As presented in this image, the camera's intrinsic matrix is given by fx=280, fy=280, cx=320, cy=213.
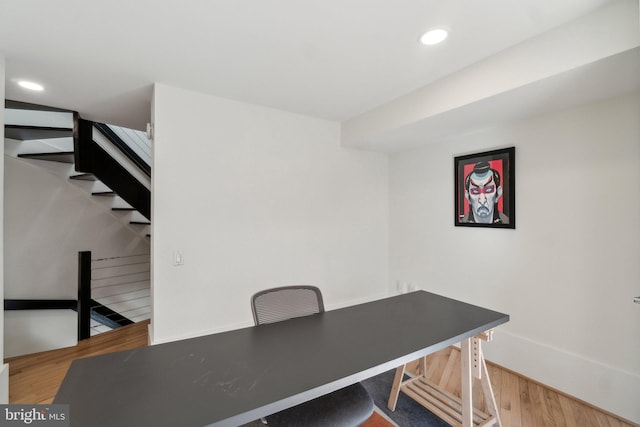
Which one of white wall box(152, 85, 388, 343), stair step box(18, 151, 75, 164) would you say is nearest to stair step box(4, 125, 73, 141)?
stair step box(18, 151, 75, 164)

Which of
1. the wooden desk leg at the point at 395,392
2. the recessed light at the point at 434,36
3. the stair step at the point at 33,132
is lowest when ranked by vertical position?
the wooden desk leg at the point at 395,392

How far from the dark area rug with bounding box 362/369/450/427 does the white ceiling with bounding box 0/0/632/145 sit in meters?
2.41

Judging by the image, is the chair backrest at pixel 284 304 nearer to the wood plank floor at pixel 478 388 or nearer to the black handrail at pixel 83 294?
the wood plank floor at pixel 478 388

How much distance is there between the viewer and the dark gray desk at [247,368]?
82 cm

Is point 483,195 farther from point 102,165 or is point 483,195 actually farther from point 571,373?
point 102,165

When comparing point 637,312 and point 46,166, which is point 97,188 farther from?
point 637,312

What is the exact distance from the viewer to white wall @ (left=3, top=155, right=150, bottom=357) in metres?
3.37

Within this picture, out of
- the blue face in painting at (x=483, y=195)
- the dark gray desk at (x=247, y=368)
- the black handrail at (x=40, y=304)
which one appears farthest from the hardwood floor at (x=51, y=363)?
the blue face in painting at (x=483, y=195)

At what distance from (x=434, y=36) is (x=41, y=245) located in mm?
4866

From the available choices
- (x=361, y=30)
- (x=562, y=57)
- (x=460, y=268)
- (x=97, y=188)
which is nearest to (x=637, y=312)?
(x=460, y=268)

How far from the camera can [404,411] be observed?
1.93 m

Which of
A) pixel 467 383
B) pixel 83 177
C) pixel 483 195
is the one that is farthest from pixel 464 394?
pixel 83 177

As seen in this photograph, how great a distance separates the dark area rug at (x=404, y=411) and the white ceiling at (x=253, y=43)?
2411 millimetres

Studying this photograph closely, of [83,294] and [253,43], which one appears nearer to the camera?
[253,43]
